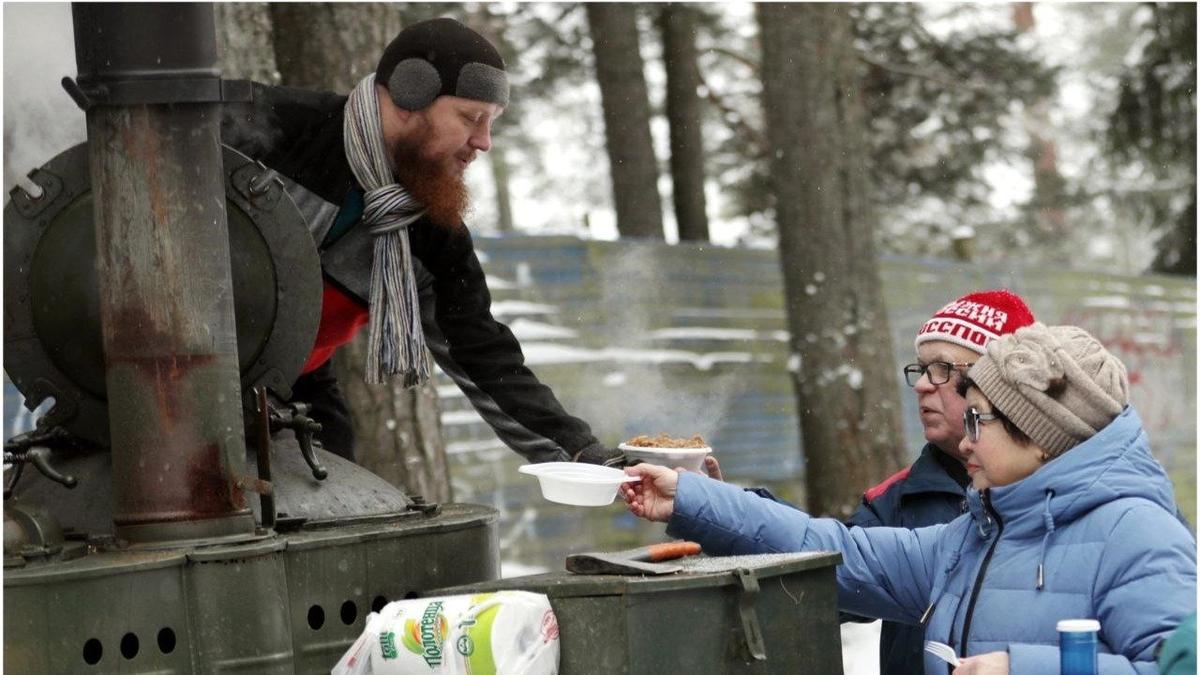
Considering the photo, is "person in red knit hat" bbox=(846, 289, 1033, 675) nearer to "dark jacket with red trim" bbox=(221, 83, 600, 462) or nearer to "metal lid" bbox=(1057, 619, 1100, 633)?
"dark jacket with red trim" bbox=(221, 83, 600, 462)

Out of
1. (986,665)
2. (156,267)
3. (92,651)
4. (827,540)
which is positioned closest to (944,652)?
(986,665)

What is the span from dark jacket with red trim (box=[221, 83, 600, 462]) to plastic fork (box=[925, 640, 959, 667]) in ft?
5.12

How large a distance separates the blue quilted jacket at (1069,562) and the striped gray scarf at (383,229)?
165 cm

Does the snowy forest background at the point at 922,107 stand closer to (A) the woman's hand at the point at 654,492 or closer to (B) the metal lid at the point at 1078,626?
(A) the woman's hand at the point at 654,492

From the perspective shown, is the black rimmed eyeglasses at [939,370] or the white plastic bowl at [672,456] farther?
the black rimmed eyeglasses at [939,370]

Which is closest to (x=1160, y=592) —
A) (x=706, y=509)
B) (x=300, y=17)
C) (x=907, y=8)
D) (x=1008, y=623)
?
(x=1008, y=623)

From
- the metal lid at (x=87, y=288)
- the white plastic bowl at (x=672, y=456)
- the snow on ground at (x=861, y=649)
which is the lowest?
the snow on ground at (x=861, y=649)

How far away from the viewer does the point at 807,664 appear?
142 inches

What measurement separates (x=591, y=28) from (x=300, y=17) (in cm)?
708

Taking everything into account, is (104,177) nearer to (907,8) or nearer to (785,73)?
(785,73)

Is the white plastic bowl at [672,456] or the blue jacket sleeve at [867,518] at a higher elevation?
the white plastic bowl at [672,456]

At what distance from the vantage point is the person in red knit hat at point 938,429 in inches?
168

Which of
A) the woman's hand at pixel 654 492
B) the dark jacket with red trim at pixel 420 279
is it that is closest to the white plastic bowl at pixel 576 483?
the woman's hand at pixel 654 492

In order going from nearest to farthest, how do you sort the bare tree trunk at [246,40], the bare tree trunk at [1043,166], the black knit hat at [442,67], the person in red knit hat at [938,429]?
the person in red knit hat at [938,429] → the black knit hat at [442,67] → the bare tree trunk at [246,40] → the bare tree trunk at [1043,166]
